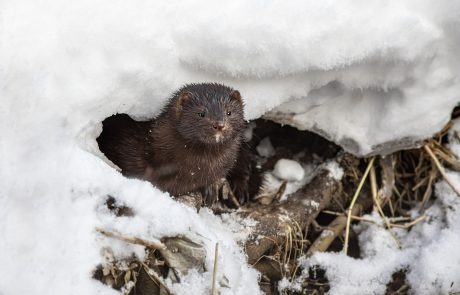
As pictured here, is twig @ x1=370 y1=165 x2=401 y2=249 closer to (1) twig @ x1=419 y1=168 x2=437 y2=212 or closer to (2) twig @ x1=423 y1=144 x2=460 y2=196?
(1) twig @ x1=419 y1=168 x2=437 y2=212

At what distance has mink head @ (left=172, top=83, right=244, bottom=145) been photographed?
12.4ft

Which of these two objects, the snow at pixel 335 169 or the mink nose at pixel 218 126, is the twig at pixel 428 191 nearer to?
the snow at pixel 335 169

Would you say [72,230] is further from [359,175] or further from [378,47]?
[359,175]

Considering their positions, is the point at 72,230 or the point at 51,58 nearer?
the point at 72,230

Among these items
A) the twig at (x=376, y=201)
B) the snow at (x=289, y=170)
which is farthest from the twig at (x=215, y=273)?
the twig at (x=376, y=201)

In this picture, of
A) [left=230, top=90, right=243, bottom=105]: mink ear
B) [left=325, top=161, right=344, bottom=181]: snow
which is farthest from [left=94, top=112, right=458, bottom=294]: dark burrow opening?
[left=230, top=90, right=243, bottom=105]: mink ear

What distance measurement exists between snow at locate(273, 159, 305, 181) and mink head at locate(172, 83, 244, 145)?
1.09 meters

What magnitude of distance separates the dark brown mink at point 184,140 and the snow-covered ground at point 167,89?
0.48 ft

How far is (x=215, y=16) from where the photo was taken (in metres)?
3.59

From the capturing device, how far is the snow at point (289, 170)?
4844mm

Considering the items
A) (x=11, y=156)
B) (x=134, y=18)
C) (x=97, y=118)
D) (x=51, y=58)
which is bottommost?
(x=11, y=156)

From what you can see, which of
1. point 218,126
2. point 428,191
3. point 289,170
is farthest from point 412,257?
point 218,126

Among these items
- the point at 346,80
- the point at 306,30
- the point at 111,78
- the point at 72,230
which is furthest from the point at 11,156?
the point at 346,80

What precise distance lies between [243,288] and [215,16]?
66.9 inches
